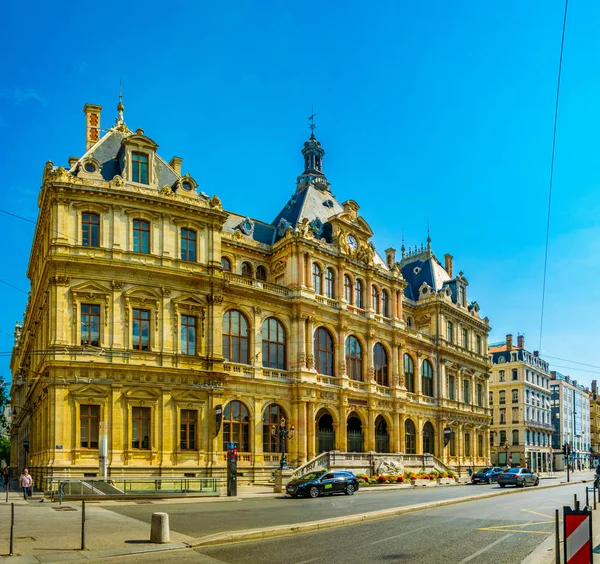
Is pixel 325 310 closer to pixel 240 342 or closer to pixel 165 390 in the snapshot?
pixel 240 342

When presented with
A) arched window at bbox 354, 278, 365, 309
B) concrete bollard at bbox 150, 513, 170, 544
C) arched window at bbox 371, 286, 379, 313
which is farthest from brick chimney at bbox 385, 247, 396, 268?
concrete bollard at bbox 150, 513, 170, 544

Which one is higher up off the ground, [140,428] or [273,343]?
[273,343]

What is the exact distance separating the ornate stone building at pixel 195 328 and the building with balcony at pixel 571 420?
63483mm

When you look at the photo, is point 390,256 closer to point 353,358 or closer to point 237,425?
point 353,358

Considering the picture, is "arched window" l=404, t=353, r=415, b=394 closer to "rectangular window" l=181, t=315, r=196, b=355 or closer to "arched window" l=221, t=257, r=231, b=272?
"arched window" l=221, t=257, r=231, b=272

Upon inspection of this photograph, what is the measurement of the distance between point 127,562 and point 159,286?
28.3 metres

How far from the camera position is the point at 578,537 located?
32.2 ft

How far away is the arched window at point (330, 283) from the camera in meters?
54.2

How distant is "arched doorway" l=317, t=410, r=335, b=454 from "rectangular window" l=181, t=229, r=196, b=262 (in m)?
16.1

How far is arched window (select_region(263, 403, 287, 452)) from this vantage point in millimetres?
47719

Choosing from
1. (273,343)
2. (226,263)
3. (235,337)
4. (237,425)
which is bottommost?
(237,425)

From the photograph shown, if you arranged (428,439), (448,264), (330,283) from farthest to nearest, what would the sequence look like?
1. (448,264)
2. (428,439)
3. (330,283)

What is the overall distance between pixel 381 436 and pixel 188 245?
81.3 ft

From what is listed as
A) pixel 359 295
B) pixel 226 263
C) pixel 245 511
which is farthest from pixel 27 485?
pixel 359 295
